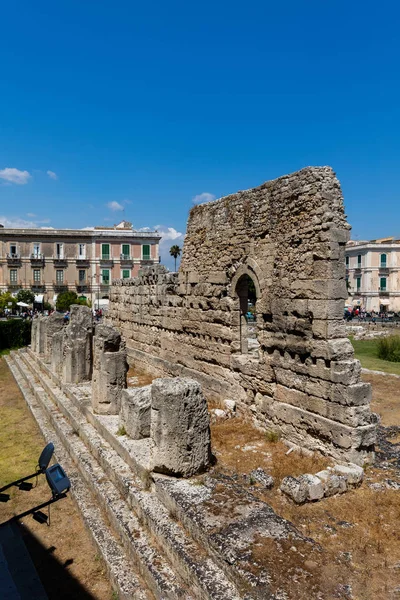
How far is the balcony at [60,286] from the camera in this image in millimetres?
44125

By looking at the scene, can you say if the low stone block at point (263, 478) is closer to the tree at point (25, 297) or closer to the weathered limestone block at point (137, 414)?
the weathered limestone block at point (137, 414)

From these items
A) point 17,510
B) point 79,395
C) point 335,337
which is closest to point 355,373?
point 335,337

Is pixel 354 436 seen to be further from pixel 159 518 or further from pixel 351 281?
pixel 351 281

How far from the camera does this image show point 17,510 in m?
6.04

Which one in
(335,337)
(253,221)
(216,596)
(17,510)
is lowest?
(17,510)

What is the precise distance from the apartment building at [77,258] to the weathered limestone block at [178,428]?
1533 inches

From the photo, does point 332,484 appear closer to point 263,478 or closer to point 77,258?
point 263,478

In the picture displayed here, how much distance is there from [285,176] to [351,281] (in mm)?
48066

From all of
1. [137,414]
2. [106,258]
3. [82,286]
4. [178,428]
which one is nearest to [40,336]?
[137,414]

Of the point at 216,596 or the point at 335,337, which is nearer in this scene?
the point at 216,596

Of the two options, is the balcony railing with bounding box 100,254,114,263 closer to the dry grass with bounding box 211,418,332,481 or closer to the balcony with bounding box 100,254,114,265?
the balcony with bounding box 100,254,114,265

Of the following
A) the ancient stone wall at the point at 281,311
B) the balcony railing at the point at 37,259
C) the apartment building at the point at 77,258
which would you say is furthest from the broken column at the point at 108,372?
the balcony railing at the point at 37,259

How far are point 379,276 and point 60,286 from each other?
34.9 m

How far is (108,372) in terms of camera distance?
823 cm
